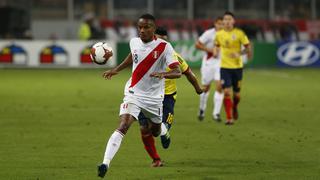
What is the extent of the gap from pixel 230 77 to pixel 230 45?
2.25 ft

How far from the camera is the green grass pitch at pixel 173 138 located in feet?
39.0

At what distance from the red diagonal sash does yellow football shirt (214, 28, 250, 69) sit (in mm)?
7061

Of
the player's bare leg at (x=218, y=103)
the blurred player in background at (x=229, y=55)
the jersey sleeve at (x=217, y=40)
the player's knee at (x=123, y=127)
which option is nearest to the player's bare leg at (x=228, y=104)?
the blurred player in background at (x=229, y=55)

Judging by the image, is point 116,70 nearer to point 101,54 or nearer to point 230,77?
point 101,54

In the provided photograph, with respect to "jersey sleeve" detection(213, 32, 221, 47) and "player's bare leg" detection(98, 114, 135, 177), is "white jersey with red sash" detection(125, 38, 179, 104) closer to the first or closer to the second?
"player's bare leg" detection(98, 114, 135, 177)

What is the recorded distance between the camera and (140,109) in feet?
37.8

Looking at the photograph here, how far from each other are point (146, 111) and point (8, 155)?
9.29ft

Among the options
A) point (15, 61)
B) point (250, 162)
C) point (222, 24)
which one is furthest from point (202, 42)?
point (15, 61)

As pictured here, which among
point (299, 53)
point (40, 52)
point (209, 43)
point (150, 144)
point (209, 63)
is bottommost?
point (299, 53)

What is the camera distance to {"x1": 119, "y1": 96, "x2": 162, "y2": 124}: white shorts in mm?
11352

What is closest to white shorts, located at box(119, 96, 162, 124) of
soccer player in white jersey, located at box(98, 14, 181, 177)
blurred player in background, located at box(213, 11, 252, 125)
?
soccer player in white jersey, located at box(98, 14, 181, 177)

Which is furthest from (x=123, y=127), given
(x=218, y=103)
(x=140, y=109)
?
(x=218, y=103)

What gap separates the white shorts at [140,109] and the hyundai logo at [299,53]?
2817 centimetres

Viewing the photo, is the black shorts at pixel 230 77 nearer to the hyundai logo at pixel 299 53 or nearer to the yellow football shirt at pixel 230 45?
the yellow football shirt at pixel 230 45
